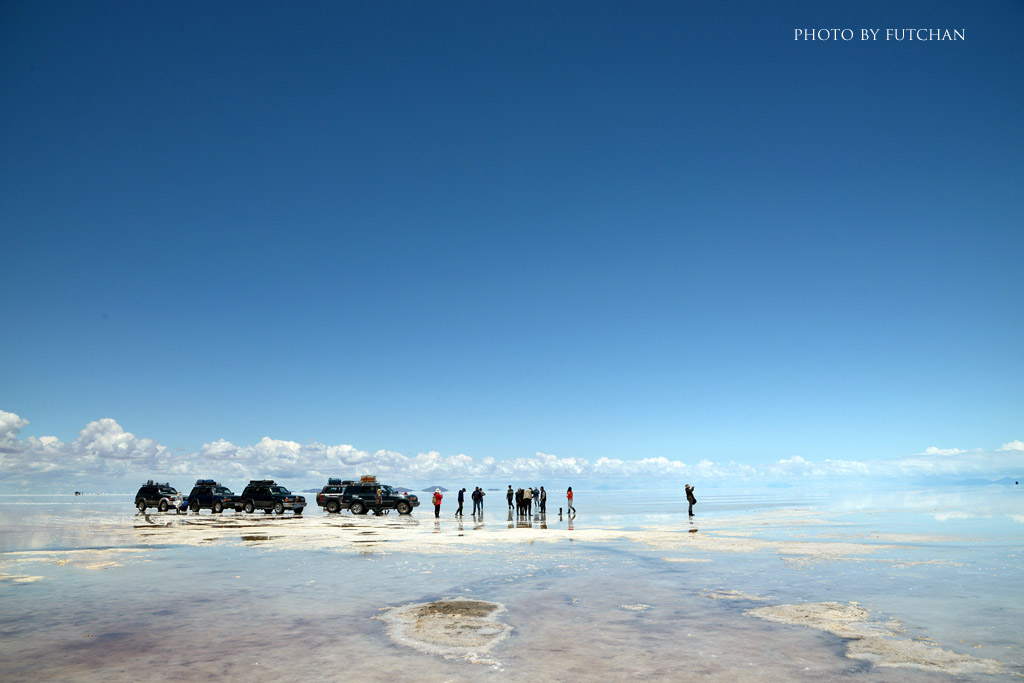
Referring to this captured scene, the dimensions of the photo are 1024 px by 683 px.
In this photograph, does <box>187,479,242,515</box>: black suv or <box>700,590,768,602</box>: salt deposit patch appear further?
<box>187,479,242,515</box>: black suv

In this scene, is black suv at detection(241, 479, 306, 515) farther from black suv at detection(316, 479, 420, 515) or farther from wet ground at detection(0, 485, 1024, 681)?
wet ground at detection(0, 485, 1024, 681)

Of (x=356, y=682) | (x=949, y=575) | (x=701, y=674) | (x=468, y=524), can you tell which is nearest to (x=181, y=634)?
(x=356, y=682)

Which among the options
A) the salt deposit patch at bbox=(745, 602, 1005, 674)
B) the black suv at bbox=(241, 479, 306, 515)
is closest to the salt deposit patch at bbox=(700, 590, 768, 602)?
the salt deposit patch at bbox=(745, 602, 1005, 674)

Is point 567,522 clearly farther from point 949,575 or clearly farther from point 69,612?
point 69,612

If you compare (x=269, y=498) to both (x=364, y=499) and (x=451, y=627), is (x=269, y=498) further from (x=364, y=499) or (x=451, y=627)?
(x=451, y=627)

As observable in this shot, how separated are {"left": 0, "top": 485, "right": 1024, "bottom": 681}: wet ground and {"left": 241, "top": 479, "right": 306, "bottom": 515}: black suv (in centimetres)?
2331

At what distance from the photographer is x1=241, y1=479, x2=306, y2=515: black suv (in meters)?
48.5

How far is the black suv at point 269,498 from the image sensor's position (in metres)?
48.5

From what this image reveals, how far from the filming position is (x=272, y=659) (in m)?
9.66

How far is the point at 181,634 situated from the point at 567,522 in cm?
2998

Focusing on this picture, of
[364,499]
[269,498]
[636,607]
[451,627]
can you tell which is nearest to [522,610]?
[451,627]

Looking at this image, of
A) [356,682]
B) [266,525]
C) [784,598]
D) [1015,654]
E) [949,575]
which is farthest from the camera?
[266,525]

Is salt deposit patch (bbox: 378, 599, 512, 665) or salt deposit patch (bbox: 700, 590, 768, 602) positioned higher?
salt deposit patch (bbox: 378, 599, 512, 665)

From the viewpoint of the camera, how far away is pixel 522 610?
13.1 meters
